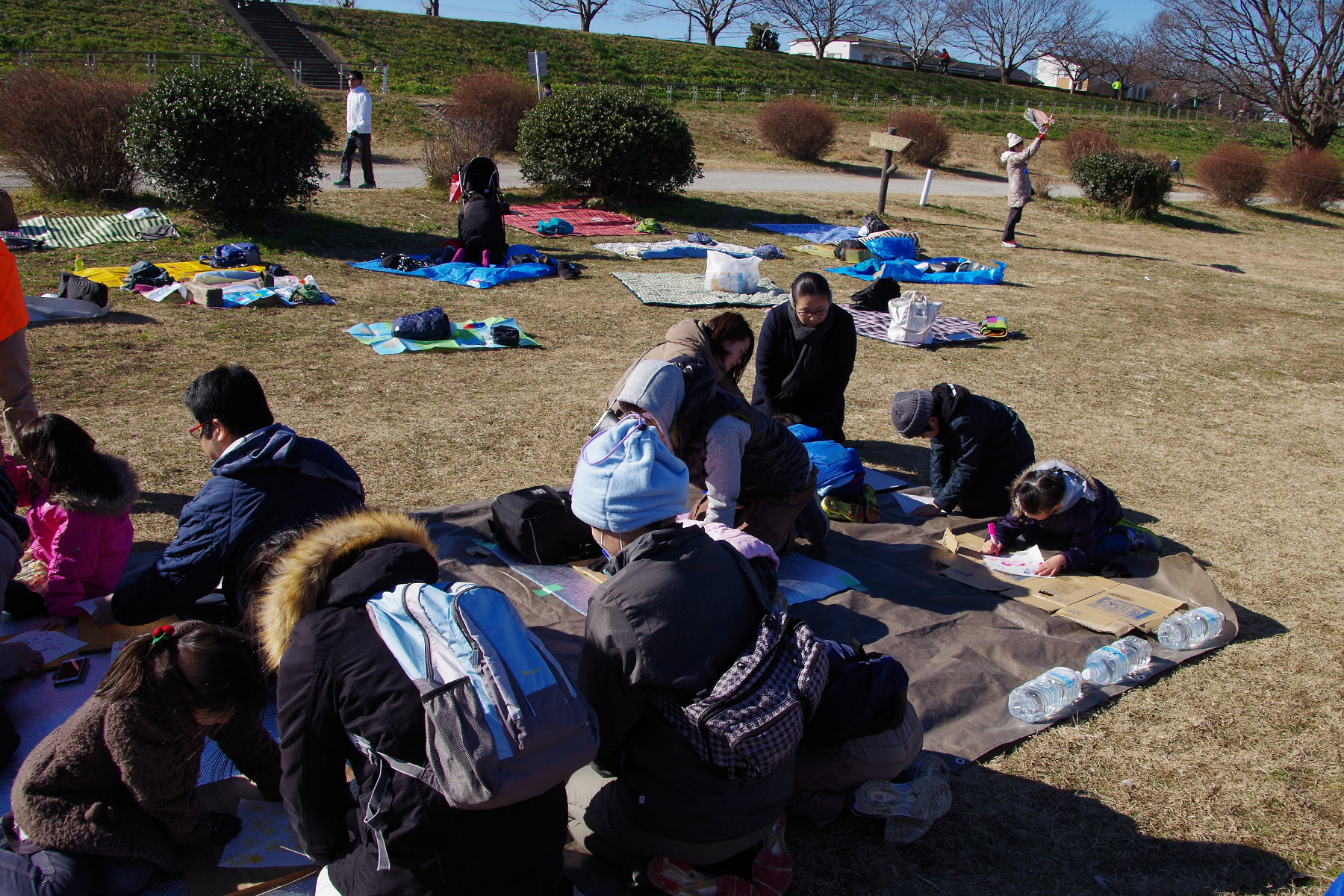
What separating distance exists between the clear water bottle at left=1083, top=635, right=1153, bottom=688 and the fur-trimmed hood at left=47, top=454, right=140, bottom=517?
3.80 metres

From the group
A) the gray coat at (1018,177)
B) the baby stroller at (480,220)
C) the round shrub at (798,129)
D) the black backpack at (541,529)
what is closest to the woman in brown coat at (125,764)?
the black backpack at (541,529)

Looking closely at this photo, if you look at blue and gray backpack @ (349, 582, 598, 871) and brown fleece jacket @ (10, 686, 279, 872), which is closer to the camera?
blue and gray backpack @ (349, 582, 598, 871)

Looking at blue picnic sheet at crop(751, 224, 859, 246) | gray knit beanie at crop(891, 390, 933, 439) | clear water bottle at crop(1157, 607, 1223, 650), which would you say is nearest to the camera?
clear water bottle at crop(1157, 607, 1223, 650)

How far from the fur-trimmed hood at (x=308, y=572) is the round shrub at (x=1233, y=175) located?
25.1 metres

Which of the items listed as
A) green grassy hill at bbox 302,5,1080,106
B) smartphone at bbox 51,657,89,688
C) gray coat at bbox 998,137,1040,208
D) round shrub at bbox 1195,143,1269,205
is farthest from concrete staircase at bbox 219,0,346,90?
smartphone at bbox 51,657,89,688

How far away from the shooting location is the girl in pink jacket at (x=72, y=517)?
128 inches

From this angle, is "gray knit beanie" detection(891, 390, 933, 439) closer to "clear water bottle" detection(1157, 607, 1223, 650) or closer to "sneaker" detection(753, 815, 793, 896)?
"clear water bottle" detection(1157, 607, 1223, 650)

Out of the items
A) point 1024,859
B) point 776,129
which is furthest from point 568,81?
point 1024,859

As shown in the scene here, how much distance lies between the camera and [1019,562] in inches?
171

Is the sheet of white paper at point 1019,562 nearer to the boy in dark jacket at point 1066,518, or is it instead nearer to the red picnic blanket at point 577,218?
the boy in dark jacket at point 1066,518

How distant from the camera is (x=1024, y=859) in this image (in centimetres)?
268

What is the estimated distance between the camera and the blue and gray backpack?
1.75m

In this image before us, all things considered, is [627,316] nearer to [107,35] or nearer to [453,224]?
[453,224]

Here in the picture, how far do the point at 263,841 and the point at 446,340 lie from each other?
5.57 meters
